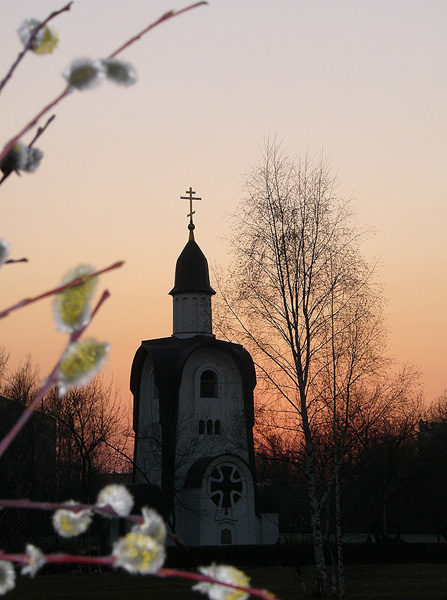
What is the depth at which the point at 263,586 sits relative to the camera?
2105cm

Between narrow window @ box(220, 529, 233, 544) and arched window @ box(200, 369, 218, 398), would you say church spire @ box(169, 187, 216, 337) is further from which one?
narrow window @ box(220, 529, 233, 544)

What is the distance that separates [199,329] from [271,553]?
30.8 feet

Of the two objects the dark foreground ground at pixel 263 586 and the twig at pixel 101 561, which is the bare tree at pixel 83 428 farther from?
the twig at pixel 101 561

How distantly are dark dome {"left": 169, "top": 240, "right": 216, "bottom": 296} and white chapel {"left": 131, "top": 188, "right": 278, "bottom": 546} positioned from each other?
43 millimetres

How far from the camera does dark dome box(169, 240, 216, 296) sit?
33094 mm

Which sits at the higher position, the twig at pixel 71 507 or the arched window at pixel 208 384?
the arched window at pixel 208 384

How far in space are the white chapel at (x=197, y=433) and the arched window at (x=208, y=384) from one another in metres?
0.04

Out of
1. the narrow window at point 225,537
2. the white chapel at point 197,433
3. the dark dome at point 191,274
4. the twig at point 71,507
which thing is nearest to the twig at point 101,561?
the twig at point 71,507

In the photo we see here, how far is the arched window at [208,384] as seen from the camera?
32.9 m

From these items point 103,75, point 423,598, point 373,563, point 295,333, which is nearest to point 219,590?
point 103,75

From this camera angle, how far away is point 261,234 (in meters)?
17.5

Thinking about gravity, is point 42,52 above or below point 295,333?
below

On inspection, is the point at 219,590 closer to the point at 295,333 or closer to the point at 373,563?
the point at 295,333

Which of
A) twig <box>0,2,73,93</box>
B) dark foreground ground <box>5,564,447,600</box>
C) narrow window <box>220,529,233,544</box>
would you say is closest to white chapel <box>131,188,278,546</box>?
narrow window <box>220,529,233,544</box>
